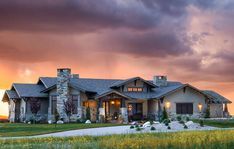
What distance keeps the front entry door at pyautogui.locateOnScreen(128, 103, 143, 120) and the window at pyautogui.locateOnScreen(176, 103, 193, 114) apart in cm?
407

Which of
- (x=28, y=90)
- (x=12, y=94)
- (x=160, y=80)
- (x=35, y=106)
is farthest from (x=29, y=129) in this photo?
(x=160, y=80)

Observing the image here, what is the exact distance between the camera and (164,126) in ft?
111

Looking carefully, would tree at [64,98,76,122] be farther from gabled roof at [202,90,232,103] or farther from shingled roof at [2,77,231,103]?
gabled roof at [202,90,232,103]

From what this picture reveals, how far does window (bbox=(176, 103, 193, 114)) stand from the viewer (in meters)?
51.9

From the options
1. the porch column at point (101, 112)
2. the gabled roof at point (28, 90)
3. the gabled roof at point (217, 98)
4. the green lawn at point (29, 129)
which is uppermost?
the gabled roof at point (28, 90)

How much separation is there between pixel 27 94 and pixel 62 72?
179 inches

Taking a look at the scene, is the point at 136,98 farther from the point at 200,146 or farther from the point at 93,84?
the point at 200,146

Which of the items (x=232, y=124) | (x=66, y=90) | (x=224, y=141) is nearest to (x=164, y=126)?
(x=232, y=124)

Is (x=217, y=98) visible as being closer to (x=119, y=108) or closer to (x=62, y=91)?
(x=119, y=108)

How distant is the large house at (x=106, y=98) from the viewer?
49594 millimetres

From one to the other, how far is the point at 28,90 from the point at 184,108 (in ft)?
56.9

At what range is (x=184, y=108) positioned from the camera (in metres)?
52.2

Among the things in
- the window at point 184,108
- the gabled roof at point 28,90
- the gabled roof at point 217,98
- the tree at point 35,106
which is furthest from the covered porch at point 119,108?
the gabled roof at point 217,98

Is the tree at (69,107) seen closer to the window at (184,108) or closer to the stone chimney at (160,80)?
the window at (184,108)
